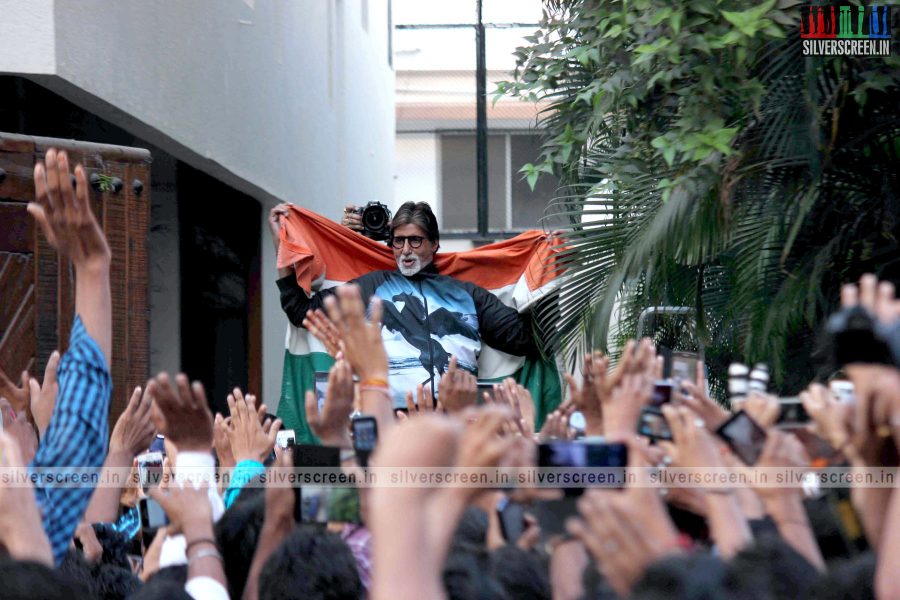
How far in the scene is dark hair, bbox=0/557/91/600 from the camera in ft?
5.94

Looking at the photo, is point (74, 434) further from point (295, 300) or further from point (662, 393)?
point (295, 300)

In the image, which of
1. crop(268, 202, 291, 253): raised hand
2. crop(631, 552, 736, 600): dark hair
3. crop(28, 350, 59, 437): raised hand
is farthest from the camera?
crop(268, 202, 291, 253): raised hand

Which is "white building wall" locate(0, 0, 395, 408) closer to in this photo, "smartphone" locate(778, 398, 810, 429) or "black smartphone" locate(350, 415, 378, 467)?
"black smartphone" locate(350, 415, 378, 467)

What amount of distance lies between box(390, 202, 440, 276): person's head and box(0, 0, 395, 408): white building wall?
132 cm

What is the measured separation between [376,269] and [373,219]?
0.28 metres

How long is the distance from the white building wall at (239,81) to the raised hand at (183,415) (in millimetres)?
2870

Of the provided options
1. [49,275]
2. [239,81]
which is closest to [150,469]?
[49,275]

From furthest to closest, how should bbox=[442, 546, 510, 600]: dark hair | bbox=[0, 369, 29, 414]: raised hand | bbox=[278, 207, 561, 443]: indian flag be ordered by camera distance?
bbox=[278, 207, 561, 443]: indian flag, bbox=[0, 369, 29, 414]: raised hand, bbox=[442, 546, 510, 600]: dark hair

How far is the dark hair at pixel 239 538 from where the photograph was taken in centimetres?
242

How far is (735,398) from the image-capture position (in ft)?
7.89

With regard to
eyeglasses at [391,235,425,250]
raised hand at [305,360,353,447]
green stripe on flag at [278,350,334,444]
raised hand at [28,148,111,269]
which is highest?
raised hand at [28,148,111,269]

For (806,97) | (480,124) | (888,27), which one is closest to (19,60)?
(806,97)

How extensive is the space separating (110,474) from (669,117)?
307 cm

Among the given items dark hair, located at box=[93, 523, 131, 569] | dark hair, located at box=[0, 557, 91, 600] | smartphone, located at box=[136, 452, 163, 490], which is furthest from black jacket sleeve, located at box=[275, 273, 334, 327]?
dark hair, located at box=[0, 557, 91, 600]
